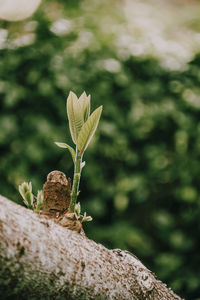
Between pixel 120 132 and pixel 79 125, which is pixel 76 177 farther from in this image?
pixel 120 132

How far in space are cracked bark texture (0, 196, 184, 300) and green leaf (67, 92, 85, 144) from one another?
0.67 feet

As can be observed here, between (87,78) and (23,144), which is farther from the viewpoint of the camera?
(87,78)

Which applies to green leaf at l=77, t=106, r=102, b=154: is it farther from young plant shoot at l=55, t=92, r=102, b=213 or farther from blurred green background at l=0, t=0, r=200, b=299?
blurred green background at l=0, t=0, r=200, b=299

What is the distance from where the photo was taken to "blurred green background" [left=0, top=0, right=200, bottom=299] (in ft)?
6.03

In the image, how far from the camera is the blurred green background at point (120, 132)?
6.03 ft

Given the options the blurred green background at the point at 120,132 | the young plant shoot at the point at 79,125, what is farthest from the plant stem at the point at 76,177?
the blurred green background at the point at 120,132

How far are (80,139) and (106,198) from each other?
1256 millimetres

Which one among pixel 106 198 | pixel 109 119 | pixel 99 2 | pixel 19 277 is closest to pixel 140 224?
pixel 106 198

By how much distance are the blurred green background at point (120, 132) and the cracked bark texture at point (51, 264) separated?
121 centimetres

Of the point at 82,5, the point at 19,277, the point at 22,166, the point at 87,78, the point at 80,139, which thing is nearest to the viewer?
the point at 19,277

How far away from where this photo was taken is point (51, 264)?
51 cm

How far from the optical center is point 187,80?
79.7 inches

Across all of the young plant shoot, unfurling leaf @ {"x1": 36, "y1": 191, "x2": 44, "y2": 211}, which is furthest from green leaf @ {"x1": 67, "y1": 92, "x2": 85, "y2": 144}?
unfurling leaf @ {"x1": 36, "y1": 191, "x2": 44, "y2": 211}

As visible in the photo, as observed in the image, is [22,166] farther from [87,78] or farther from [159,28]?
[159,28]
